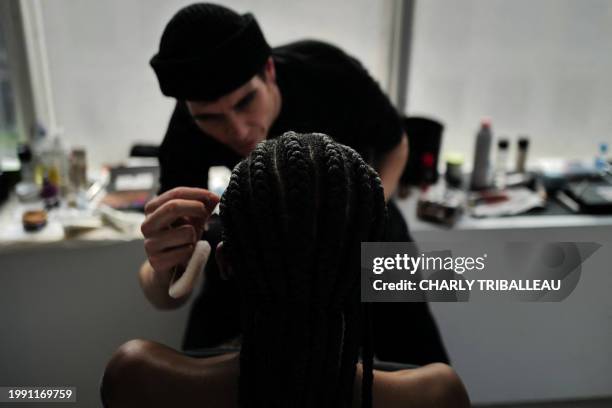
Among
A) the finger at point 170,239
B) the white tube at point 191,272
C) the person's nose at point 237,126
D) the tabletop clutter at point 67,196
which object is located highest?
the person's nose at point 237,126

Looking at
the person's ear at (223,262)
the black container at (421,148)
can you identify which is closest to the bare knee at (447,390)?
the person's ear at (223,262)

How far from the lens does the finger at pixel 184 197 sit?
33.8 inches

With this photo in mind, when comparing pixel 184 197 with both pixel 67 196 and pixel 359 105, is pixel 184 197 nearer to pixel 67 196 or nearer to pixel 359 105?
pixel 359 105

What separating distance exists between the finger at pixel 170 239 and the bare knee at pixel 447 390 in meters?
0.41

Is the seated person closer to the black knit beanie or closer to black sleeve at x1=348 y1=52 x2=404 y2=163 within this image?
the black knit beanie

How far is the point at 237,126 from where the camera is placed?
108 centimetres

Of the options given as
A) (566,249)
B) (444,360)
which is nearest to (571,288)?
(566,249)

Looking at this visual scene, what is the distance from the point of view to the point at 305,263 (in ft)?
A: 2.17

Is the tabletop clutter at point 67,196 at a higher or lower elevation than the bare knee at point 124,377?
lower

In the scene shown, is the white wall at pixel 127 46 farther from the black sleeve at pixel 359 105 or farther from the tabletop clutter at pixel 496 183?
the black sleeve at pixel 359 105

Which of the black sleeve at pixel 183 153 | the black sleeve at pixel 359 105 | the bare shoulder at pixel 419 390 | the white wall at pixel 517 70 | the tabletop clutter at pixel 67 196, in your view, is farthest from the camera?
the white wall at pixel 517 70

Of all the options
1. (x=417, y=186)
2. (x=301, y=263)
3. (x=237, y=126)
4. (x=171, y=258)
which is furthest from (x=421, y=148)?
(x=301, y=263)

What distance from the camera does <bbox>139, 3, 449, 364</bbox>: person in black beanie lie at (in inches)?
35.7

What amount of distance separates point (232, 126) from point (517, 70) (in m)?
1.12
